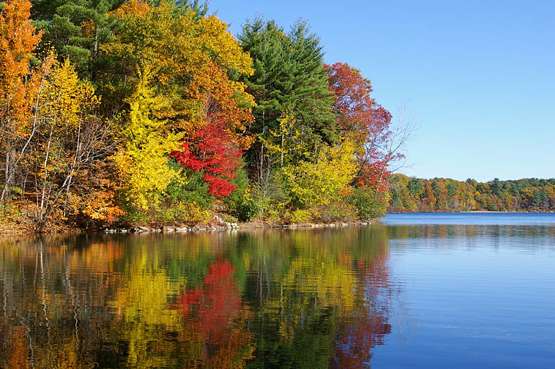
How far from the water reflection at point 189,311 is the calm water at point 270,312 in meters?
0.03

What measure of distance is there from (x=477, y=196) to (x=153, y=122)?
153869 millimetres

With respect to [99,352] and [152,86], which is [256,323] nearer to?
[99,352]

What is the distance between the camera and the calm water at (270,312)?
29.0ft

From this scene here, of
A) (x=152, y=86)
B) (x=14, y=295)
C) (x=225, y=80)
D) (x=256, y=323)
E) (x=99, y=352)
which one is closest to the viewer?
(x=99, y=352)

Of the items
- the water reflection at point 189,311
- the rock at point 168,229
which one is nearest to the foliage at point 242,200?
the rock at point 168,229

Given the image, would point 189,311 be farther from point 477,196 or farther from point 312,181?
point 477,196

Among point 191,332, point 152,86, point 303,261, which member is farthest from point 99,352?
point 152,86

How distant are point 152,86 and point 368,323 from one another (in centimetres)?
3161

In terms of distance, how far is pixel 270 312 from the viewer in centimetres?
1209

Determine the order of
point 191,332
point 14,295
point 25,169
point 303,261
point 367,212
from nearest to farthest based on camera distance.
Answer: point 191,332, point 14,295, point 303,261, point 25,169, point 367,212

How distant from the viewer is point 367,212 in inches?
2586

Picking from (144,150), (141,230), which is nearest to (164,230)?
(141,230)

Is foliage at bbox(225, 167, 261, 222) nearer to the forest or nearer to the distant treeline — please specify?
the forest

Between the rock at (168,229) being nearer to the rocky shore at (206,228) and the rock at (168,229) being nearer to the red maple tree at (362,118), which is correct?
the rocky shore at (206,228)
